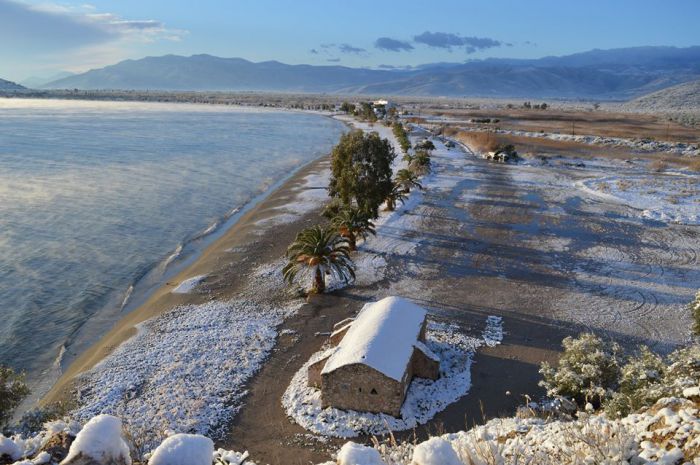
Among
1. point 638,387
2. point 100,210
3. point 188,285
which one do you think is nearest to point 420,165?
point 100,210

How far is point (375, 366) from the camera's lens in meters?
16.4

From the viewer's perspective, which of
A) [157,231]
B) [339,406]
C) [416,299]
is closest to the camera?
[339,406]

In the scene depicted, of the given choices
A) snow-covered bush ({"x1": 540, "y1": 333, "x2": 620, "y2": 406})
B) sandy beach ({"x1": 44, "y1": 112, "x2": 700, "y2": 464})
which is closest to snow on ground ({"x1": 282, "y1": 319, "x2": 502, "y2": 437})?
sandy beach ({"x1": 44, "y1": 112, "x2": 700, "y2": 464})

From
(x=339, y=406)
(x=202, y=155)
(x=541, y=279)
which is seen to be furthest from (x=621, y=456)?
(x=202, y=155)

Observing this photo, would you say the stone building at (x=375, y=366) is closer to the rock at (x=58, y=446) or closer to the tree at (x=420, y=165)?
the rock at (x=58, y=446)

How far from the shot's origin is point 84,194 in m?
52.4

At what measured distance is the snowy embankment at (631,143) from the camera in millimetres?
82000

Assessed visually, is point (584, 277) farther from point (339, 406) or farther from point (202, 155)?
point (202, 155)

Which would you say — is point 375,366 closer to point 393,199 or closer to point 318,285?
point 318,285

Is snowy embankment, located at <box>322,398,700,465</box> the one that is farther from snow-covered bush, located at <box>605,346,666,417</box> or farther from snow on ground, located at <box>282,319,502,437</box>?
snow on ground, located at <box>282,319,502,437</box>

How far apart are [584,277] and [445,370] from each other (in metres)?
14.1

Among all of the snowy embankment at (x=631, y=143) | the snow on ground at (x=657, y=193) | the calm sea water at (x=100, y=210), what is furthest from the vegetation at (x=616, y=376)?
the snowy embankment at (x=631, y=143)

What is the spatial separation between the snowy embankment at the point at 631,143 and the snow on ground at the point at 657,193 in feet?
77.9

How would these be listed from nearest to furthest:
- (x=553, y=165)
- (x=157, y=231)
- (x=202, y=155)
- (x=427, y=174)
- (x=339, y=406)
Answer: (x=339, y=406) → (x=157, y=231) → (x=427, y=174) → (x=553, y=165) → (x=202, y=155)
